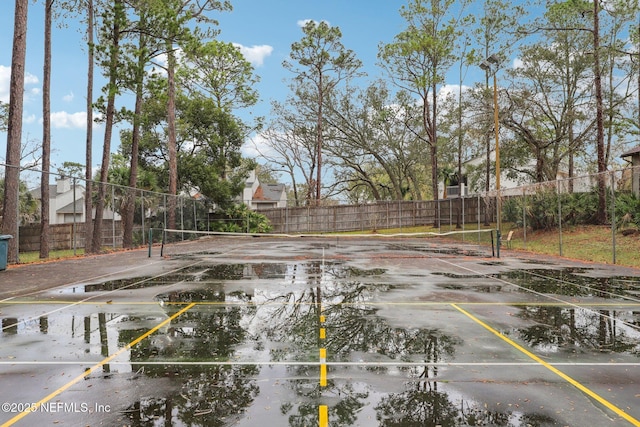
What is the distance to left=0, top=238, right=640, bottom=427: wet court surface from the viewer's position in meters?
3.77

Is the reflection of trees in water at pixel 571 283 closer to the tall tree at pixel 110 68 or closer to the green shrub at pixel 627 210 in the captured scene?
the green shrub at pixel 627 210

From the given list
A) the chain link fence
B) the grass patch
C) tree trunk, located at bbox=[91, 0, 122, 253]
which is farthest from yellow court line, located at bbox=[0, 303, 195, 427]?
the grass patch

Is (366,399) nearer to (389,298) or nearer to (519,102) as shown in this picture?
(389,298)

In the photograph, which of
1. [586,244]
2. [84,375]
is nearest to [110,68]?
[84,375]

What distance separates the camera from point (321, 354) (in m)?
5.25

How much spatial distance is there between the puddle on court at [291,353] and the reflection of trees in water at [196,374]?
0.05ft

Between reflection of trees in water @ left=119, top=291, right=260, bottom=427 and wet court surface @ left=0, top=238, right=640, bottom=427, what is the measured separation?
0.02 metres

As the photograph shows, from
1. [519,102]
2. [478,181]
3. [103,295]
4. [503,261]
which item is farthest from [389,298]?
[478,181]

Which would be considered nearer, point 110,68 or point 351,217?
point 110,68

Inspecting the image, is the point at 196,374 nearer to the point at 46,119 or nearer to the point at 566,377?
the point at 566,377

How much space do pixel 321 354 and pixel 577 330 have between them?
3.91 metres

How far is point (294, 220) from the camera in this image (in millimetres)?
37500

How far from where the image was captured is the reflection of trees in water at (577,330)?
565 cm

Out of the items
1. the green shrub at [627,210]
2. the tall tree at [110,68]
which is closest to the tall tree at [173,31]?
the tall tree at [110,68]
